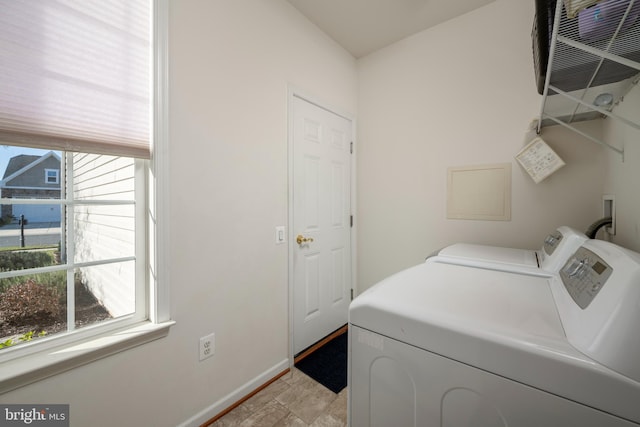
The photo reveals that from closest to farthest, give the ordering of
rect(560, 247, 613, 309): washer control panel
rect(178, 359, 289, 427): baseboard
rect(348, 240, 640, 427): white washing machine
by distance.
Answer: rect(348, 240, 640, 427): white washing machine
rect(560, 247, 613, 309): washer control panel
rect(178, 359, 289, 427): baseboard

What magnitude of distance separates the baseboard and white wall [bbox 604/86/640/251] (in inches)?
76.9

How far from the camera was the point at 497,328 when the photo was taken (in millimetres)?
651

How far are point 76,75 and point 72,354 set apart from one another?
111cm

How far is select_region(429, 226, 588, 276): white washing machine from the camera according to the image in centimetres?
104

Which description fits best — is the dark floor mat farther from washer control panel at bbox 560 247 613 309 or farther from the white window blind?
the white window blind

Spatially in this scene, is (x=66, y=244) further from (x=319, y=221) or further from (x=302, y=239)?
(x=319, y=221)

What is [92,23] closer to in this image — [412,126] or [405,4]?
[405,4]

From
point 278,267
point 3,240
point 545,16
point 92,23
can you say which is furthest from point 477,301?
point 92,23

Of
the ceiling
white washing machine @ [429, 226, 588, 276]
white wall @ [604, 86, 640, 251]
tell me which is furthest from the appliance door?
the ceiling

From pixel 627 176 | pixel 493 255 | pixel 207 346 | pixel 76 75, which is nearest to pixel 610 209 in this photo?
pixel 627 176

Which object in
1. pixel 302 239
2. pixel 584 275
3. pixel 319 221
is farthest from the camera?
pixel 319 221

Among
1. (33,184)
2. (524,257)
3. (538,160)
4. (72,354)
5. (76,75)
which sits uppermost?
(76,75)

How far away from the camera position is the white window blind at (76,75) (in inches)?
35.2

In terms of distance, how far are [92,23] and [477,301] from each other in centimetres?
182
